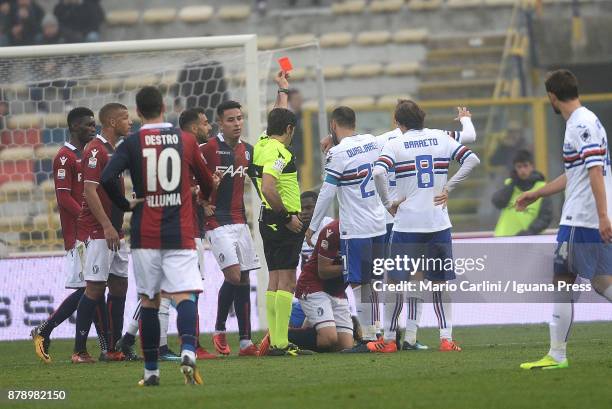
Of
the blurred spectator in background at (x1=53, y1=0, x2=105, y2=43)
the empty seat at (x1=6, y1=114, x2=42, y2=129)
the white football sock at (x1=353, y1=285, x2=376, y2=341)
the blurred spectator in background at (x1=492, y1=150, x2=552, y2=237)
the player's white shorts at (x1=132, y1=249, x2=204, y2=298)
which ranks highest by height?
the blurred spectator in background at (x1=53, y1=0, x2=105, y2=43)

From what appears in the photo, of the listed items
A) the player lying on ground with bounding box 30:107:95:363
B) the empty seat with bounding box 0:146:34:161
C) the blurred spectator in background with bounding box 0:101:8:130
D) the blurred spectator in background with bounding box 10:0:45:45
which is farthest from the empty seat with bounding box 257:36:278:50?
the player lying on ground with bounding box 30:107:95:363

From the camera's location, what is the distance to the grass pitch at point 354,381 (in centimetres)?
791

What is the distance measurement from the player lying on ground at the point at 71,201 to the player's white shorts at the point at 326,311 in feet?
6.56

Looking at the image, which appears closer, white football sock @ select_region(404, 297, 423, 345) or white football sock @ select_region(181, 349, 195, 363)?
white football sock @ select_region(181, 349, 195, 363)

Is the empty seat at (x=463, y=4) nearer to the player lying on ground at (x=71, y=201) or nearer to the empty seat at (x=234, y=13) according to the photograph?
the empty seat at (x=234, y=13)

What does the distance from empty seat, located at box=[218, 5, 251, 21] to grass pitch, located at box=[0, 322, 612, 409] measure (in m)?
13.7

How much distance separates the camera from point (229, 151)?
495 inches

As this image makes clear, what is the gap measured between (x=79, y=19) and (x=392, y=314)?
13986 millimetres

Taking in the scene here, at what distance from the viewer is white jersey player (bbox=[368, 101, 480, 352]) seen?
11.8 metres

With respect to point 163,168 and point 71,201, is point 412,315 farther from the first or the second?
point 163,168

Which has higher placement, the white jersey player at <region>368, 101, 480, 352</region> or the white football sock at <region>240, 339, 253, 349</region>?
the white jersey player at <region>368, 101, 480, 352</region>

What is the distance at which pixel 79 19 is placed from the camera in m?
24.3

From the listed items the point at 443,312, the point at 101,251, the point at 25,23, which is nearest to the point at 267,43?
the point at 25,23

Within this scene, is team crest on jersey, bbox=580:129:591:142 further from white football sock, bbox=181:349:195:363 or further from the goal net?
the goal net
